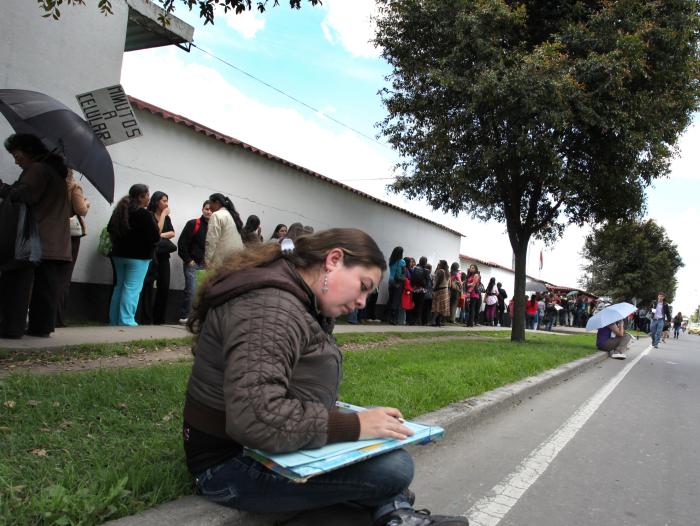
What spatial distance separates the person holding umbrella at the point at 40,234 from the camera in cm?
533

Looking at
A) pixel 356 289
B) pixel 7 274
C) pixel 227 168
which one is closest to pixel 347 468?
pixel 356 289

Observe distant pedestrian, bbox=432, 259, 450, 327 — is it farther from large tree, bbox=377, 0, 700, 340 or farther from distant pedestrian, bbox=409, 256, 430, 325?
large tree, bbox=377, 0, 700, 340

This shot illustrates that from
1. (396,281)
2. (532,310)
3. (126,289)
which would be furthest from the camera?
(532,310)

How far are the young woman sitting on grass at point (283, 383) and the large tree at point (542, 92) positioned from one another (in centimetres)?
857

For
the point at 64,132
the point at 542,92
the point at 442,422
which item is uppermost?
the point at 542,92

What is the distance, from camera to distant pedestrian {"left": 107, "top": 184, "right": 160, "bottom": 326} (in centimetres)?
711

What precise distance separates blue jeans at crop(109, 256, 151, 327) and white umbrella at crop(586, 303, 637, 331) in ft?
28.5

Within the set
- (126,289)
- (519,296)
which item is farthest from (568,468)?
(519,296)

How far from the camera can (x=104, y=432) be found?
3.29m

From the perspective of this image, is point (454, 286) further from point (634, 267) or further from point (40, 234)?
point (634, 267)

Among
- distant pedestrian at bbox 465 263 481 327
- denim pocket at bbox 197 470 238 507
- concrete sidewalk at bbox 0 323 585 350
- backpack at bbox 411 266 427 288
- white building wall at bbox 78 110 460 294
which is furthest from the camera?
distant pedestrian at bbox 465 263 481 327

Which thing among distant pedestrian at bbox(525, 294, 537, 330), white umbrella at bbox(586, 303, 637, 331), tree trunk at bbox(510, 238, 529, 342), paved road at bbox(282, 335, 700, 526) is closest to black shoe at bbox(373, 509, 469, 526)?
paved road at bbox(282, 335, 700, 526)

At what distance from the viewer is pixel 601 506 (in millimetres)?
3418

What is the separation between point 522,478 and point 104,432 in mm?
2725
